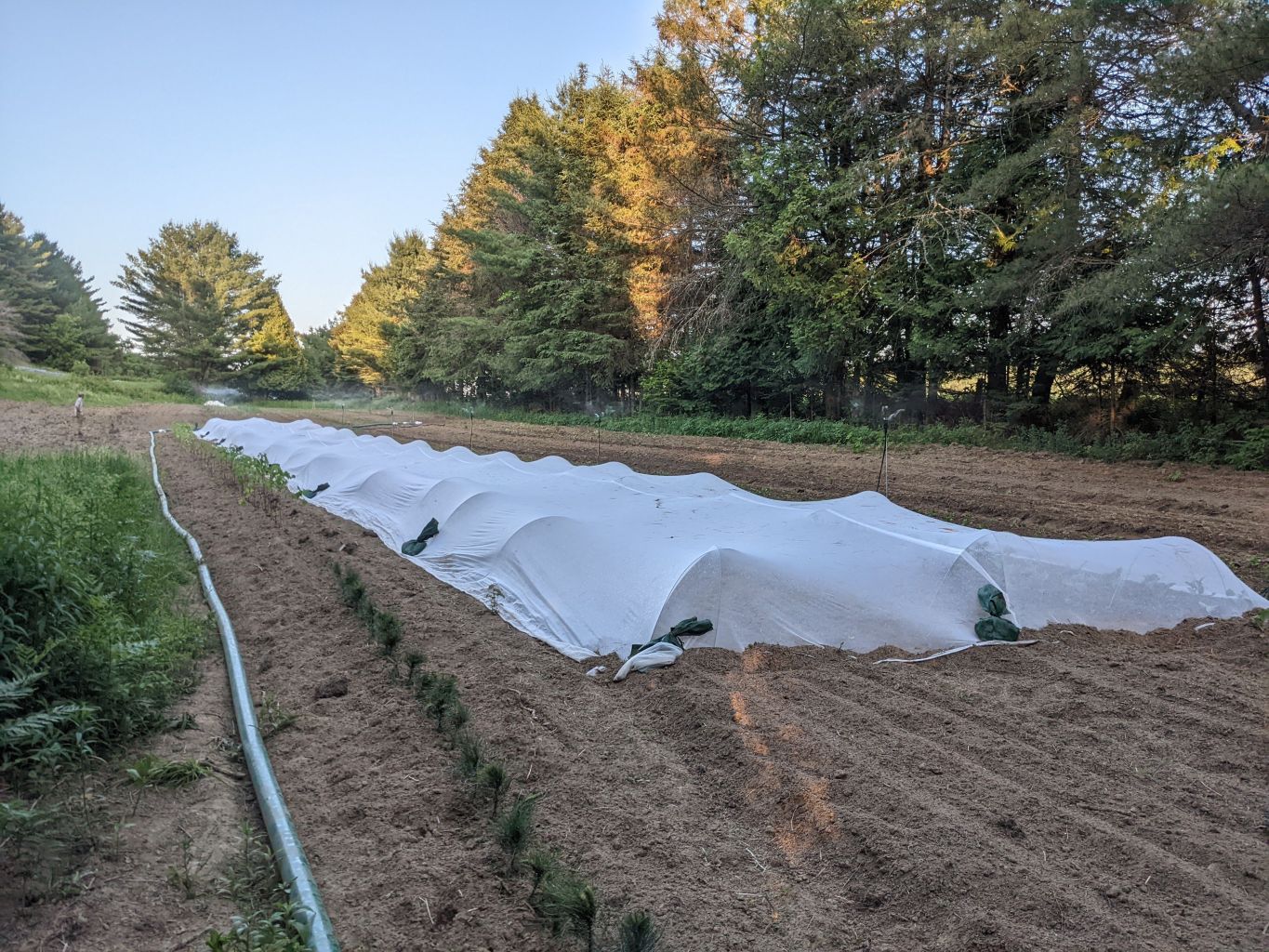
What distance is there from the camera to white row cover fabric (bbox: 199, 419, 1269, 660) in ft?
15.1

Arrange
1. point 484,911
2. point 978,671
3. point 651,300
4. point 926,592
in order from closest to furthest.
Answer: point 484,911 < point 978,671 < point 926,592 < point 651,300

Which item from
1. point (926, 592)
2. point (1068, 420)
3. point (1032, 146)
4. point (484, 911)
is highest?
point (1032, 146)

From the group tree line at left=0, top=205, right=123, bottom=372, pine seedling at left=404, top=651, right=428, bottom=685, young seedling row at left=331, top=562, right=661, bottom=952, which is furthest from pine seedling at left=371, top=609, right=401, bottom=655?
tree line at left=0, top=205, right=123, bottom=372

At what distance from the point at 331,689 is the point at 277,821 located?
138 centimetres

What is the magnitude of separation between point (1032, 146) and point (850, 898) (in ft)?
41.8

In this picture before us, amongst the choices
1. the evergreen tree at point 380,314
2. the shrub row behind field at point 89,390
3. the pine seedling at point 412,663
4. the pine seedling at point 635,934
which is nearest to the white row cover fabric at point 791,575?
the pine seedling at point 412,663

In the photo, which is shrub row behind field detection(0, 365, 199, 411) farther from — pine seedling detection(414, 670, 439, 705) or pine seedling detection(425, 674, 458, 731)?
pine seedling detection(425, 674, 458, 731)

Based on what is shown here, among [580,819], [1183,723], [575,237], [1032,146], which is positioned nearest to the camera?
[580,819]

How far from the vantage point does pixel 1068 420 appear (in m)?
13.5

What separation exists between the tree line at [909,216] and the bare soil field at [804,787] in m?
7.05

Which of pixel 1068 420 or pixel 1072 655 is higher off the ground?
pixel 1068 420

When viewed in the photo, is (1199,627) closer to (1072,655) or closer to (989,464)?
(1072,655)

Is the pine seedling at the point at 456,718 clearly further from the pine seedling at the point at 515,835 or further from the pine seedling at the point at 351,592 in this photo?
the pine seedling at the point at 351,592

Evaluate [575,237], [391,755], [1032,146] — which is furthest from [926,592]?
[575,237]
